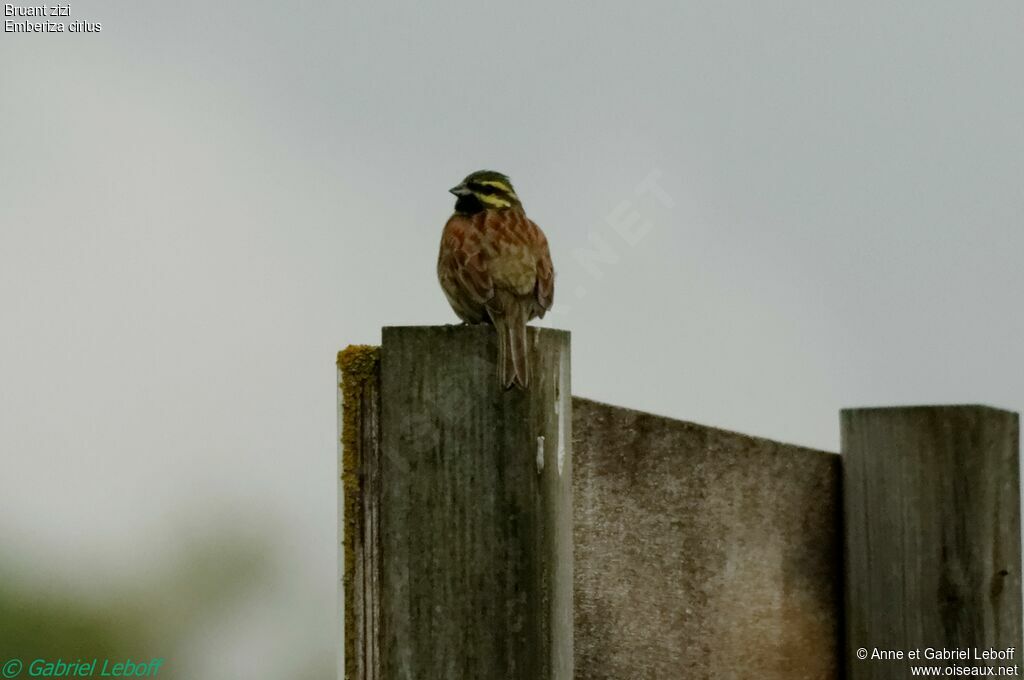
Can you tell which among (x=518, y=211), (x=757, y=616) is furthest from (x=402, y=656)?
(x=518, y=211)

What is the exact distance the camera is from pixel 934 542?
4320mm

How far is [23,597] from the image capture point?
13.5 metres

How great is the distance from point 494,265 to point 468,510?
196cm

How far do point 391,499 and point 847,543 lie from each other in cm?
133

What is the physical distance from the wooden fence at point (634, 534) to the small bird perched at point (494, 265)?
89 cm

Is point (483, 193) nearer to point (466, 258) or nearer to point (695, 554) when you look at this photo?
point (466, 258)

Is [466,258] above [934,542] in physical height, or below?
above

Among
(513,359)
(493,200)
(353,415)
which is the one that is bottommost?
(353,415)

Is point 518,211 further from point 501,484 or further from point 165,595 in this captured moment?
point 165,595

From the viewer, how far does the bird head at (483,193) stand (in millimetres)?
6242
